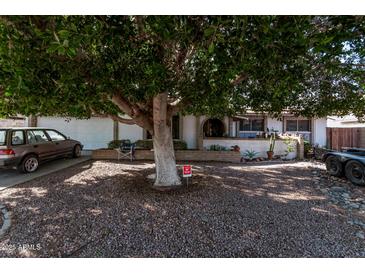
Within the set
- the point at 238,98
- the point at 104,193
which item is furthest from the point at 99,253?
the point at 238,98

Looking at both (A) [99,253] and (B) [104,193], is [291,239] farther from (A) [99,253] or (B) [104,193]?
(B) [104,193]

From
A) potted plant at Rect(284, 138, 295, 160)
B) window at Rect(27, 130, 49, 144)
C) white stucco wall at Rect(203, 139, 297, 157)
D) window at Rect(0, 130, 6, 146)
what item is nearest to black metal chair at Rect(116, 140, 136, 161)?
window at Rect(27, 130, 49, 144)

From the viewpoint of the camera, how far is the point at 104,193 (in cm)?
494

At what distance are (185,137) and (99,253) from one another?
9499 millimetres

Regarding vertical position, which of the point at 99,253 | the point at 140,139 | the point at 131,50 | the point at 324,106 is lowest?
the point at 99,253

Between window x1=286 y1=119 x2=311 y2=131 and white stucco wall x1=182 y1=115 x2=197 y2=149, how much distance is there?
21.2ft

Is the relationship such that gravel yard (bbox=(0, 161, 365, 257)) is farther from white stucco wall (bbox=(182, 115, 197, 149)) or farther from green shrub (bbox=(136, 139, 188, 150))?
white stucco wall (bbox=(182, 115, 197, 149))

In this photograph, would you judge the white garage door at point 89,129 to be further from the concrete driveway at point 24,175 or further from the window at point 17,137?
the window at point 17,137

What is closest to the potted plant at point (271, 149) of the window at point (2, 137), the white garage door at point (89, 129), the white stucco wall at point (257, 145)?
the white stucco wall at point (257, 145)

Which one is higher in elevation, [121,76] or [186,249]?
[121,76]

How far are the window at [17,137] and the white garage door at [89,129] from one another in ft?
17.7

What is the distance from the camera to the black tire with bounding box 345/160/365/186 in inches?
224

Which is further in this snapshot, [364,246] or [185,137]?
[185,137]

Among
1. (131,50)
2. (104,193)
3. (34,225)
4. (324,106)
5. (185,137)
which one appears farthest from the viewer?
Result: (185,137)
